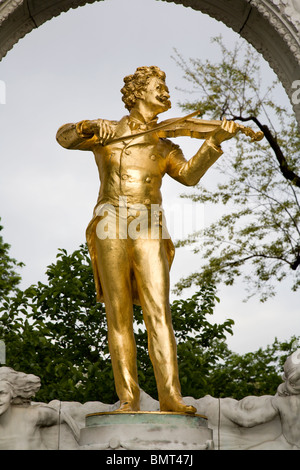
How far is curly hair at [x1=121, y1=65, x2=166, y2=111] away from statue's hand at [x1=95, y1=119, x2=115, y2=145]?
0.39 meters

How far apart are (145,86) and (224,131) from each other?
0.85 metres

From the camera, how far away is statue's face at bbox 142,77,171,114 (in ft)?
20.1

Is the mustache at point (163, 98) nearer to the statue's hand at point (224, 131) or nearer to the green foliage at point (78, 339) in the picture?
the statue's hand at point (224, 131)

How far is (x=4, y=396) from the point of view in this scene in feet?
18.1

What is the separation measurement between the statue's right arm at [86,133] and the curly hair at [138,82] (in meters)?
0.25

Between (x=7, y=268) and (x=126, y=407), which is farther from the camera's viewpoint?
(x=7, y=268)

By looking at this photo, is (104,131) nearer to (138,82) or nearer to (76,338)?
(138,82)

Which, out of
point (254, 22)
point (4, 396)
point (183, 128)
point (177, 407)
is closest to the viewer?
point (177, 407)

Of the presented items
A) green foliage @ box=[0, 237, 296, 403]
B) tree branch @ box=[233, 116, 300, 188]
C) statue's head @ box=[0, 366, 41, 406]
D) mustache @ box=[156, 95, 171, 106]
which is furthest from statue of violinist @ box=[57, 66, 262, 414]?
tree branch @ box=[233, 116, 300, 188]

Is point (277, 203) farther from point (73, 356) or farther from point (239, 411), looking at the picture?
point (239, 411)

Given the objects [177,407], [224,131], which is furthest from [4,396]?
[224,131]

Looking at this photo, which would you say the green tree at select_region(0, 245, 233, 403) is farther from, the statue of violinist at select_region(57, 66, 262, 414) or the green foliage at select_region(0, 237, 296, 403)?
the statue of violinist at select_region(57, 66, 262, 414)

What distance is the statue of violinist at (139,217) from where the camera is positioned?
5543 millimetres
